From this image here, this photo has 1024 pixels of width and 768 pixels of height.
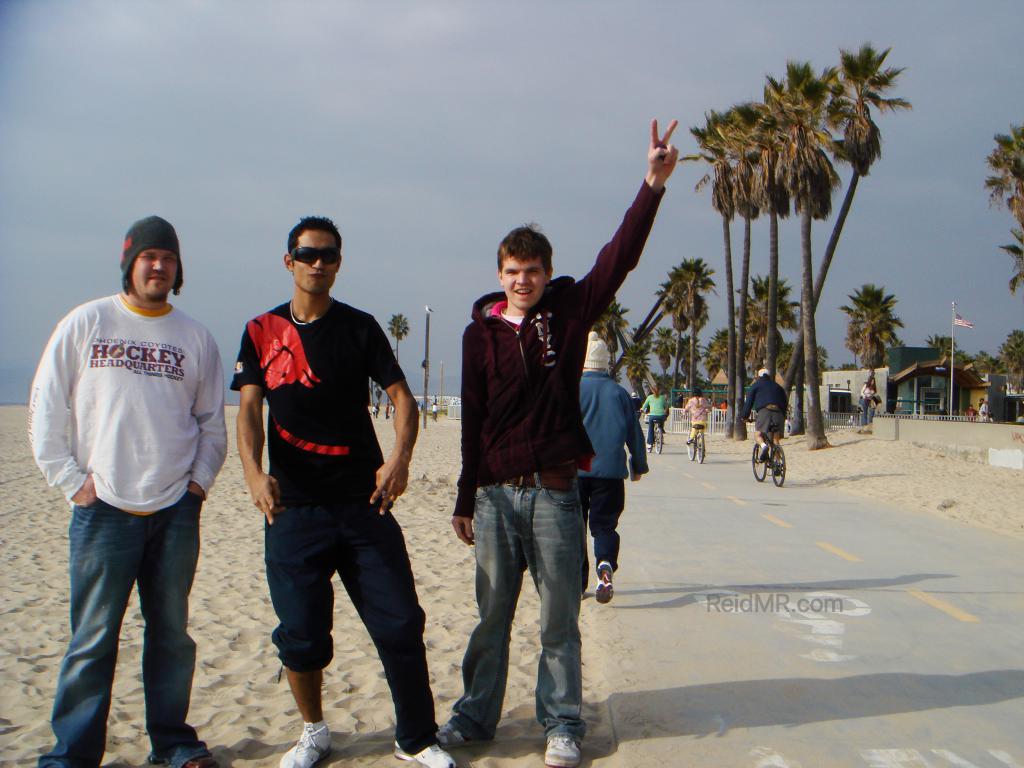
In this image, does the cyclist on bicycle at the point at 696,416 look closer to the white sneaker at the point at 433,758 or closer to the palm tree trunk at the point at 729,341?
Answer: the palm tree trunk at the point at 729,341

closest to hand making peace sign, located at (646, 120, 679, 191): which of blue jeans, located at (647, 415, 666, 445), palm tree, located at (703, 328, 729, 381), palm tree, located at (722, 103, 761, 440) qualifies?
blue jeans, located at (647, 415, 666, 445)

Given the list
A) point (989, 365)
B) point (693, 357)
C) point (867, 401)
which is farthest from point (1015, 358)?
point (867, 401)

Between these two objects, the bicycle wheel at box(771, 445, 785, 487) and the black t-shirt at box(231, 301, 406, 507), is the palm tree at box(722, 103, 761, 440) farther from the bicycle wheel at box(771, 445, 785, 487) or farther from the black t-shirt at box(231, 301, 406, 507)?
the black t-shirt at box(231, 301, 406, 507)

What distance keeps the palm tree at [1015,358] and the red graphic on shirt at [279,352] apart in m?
97.1

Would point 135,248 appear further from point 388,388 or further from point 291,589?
point 291,589

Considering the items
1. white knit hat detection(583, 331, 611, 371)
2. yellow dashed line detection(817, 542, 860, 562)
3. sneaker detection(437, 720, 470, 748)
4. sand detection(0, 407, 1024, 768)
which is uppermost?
white knit hat detection(583, 331, 611, 371)

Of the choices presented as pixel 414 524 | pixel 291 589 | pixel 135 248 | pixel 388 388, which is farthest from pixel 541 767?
pixel 414 524

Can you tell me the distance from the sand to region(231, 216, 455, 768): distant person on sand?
0.32 meters

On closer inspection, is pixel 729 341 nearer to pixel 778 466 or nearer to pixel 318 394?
pixel 778 466

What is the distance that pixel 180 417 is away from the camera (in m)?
3.56

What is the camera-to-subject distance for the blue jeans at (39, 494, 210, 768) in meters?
3.32

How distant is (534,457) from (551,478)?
11cm

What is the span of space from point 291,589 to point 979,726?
9.89 feet

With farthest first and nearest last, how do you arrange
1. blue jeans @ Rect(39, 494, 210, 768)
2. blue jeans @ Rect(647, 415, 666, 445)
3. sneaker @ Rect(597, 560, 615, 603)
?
blue jeans @ Rect(647, 415, 666, 445) < sneaker @ Rect(597, 560, 615, 603) < blue jeans @ Rect(39, 494, 210, 768)
